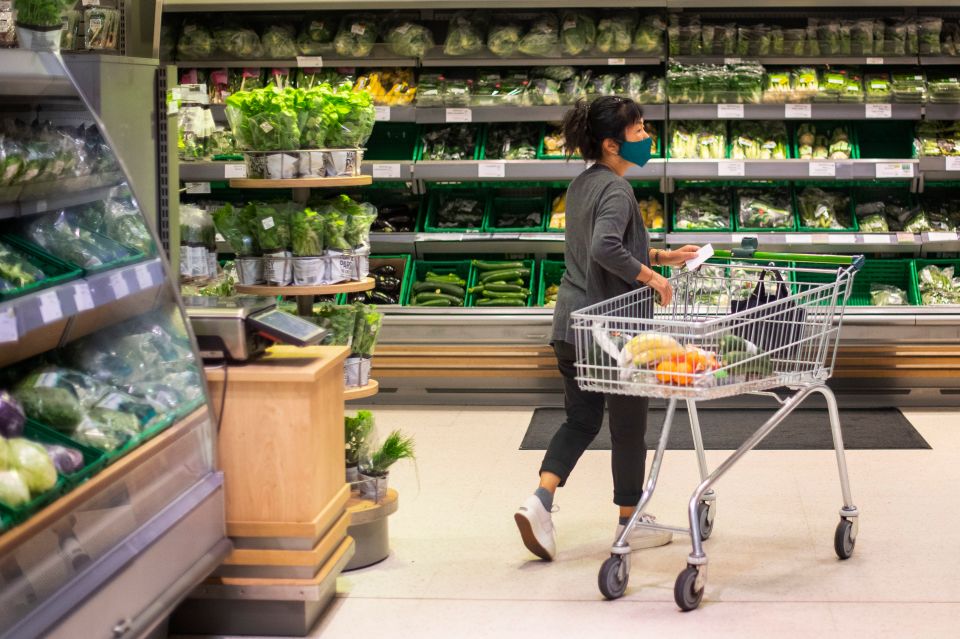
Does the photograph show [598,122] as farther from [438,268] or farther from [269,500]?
[438,268]

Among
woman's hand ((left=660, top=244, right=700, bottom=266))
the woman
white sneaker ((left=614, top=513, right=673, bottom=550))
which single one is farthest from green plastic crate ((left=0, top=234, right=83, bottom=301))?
white sneaker ((left=614, top=513, right=673, bottom=550))

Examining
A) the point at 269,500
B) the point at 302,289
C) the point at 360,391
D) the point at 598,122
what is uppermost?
the point at 598,122

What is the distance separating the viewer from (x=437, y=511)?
484cm

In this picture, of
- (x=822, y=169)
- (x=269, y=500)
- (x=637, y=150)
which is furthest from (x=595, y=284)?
(x=822, y=169)

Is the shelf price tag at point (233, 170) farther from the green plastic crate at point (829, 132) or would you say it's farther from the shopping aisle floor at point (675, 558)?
the green plastic crate at point (829, 132)

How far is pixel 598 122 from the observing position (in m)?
4.18

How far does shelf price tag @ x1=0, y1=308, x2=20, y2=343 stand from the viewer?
8.05ft

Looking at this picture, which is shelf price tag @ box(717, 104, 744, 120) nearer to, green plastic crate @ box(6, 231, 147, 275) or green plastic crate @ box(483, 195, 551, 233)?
green plastic crate @ box(483, 195, 551, 233)

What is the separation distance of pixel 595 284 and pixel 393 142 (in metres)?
3.44

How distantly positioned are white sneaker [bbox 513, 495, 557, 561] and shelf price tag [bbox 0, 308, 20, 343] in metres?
2.01

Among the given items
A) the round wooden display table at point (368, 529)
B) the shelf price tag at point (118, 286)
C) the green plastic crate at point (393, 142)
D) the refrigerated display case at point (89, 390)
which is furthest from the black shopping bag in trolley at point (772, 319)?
the green plastic crate at point (393, 142)

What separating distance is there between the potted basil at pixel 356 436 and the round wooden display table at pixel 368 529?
0.12 m

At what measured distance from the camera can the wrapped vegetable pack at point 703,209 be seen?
22.5ft

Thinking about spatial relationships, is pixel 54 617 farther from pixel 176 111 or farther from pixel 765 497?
pixel 765 497
